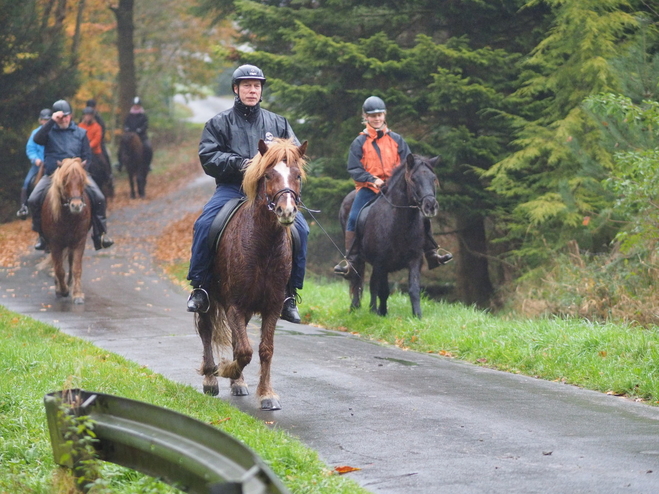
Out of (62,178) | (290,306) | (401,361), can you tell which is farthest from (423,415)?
(62,178)

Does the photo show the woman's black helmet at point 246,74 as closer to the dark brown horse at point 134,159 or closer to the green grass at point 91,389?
the green grass at point 91,389

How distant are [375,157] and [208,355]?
20.0 ft

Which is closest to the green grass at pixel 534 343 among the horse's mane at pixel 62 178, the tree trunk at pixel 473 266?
the horse's mane at pixel 62 178

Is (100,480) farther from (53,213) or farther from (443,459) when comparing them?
(53,213)

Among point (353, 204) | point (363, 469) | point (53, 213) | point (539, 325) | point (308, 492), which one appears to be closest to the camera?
point (308, 492)

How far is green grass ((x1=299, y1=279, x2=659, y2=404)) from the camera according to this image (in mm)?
9266

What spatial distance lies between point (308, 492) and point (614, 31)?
44.5 feet

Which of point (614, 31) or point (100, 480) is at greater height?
point (614, 31)

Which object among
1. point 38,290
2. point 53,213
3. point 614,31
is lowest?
point 38,290

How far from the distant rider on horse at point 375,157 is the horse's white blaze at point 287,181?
6313 millimetres

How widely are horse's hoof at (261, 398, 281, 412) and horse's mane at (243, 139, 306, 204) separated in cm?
181

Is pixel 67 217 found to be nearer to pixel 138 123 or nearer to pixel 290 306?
pixel 290 306

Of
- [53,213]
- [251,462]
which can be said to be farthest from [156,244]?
[251,462]

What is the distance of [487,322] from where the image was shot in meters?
12.7
